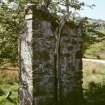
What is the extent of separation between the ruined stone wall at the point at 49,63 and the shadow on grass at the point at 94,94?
20.7 inches

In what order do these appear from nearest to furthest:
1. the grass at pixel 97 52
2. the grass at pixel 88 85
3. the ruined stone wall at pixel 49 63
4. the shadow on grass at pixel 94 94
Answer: the ruined stone wall at pixel 49 63
the shadow on grass at pixel 94 94
the grass at pixel 88 85
the grass at pixel 97 52

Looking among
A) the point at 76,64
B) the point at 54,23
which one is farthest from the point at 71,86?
the point at 54,23

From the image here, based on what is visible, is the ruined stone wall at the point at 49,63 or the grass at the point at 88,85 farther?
the grass at the point at 88,85

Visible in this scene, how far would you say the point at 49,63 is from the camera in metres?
9.21

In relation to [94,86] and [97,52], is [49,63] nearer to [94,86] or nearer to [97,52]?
[94,86]

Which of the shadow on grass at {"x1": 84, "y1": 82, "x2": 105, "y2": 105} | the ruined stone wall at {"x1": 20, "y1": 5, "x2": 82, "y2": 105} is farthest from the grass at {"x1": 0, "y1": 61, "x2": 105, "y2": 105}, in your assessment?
the ruined stone wall at {"x1": 20, "y1": 5, "x2": 82, "y2": 105}

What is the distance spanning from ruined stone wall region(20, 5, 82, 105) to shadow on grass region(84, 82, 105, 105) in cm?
53

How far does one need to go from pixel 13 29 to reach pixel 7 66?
4555 millimetres

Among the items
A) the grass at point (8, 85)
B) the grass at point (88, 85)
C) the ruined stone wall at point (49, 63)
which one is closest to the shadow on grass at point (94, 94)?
the grass at point (88, 85)

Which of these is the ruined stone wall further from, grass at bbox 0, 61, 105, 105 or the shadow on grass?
grass at bbox 0, 61, 105, 105

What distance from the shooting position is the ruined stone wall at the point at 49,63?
28.9 ft

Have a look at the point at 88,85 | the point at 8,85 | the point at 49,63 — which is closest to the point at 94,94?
the point at 88,85

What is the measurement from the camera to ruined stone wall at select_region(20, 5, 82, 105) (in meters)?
8.82

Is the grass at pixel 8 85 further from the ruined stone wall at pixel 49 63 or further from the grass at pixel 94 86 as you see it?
the grass at pixel 94 86
